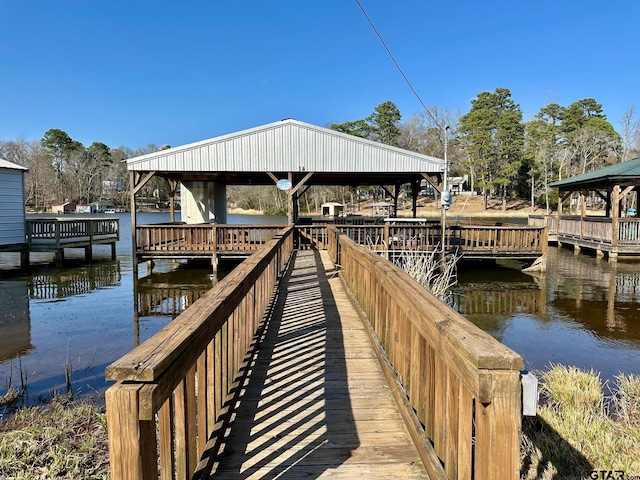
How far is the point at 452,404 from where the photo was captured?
1.86 m

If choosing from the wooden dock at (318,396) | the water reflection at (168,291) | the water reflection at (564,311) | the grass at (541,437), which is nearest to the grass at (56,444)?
the grass at (541,437)

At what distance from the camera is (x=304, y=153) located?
15.9 meters

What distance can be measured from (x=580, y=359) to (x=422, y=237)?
8344 mm

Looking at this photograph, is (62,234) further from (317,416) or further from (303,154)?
(317,416)

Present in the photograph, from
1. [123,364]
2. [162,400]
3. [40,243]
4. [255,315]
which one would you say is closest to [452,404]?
[162,400]

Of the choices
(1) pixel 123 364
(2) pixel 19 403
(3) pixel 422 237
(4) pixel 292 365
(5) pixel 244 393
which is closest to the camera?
(1) pixel 123 364

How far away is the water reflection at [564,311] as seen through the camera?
278 inches

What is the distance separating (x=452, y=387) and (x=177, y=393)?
117 cm

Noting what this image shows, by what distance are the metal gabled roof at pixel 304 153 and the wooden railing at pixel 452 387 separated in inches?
502

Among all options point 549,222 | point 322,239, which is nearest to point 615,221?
point 549,222

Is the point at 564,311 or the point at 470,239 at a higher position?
the point at 470,239

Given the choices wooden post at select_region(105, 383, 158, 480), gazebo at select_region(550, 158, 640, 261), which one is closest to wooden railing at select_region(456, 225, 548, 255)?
gazebo at select_region(550, 158, 640, 261)

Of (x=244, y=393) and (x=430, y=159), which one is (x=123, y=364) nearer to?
(x=244, y=393)

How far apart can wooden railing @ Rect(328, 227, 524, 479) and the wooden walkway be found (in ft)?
0.58
